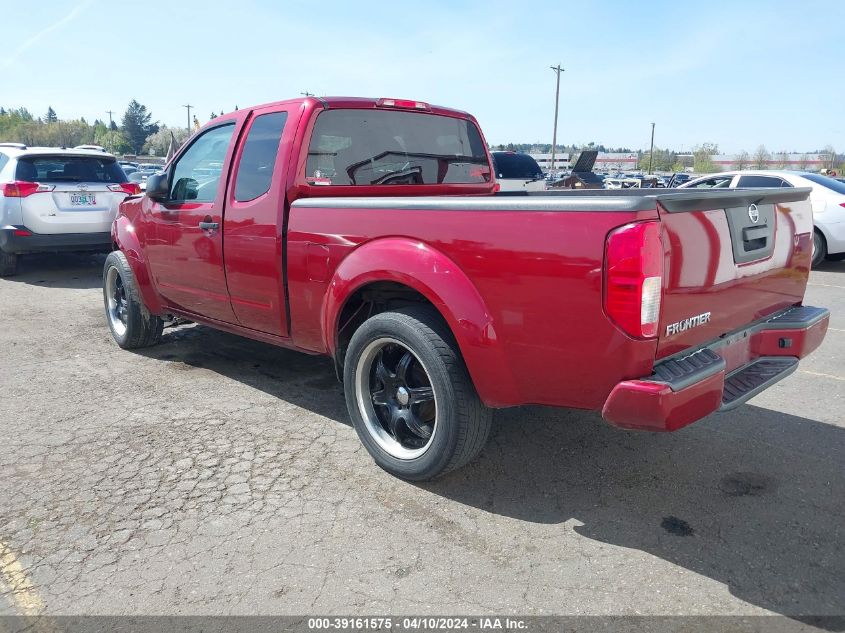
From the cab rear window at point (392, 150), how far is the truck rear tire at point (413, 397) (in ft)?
3.85

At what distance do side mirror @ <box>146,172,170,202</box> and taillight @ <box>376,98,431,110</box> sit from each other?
1.79 metres

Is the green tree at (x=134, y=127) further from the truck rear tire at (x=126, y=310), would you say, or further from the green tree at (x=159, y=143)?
the truck rear tire at (x=126, y=310)

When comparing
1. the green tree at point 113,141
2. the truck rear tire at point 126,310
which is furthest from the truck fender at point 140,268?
the green tree at point 113,141

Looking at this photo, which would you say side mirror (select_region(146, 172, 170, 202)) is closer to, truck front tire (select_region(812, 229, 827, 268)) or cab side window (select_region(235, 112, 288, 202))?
cab side window (select_region(235, 112, 288, 202))

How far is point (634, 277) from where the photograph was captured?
2.42 metres

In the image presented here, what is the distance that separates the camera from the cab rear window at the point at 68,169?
8.66m

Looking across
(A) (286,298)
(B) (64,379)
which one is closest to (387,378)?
(A) (286,298)

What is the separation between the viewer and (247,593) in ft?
8.24

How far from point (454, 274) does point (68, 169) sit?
8.05 metres

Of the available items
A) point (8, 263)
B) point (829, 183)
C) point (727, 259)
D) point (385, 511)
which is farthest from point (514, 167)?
point (385, 511)

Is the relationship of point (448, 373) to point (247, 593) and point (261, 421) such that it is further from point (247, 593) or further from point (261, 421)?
point (261, 421)

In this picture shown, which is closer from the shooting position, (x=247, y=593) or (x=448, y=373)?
(x=247, y=593)

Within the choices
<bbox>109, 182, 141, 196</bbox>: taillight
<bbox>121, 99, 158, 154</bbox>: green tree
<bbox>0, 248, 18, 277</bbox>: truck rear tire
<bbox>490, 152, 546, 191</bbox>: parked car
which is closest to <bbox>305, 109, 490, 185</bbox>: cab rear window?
<bbox>109, 182, 141, 196</bbox>: taillight

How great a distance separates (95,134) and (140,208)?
165310 mm
